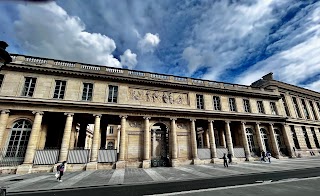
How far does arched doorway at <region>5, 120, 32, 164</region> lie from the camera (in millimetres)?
14234

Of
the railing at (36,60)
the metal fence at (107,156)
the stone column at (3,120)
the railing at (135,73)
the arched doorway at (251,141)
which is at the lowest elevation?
the metal fence at (107,156)

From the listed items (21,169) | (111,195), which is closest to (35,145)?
(21,169)

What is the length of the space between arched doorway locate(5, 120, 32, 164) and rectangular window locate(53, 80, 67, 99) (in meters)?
3.42

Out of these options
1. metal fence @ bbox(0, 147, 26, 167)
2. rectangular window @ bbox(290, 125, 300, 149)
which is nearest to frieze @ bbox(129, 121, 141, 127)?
metal fence @ bbox(0, 147, 26, 167)

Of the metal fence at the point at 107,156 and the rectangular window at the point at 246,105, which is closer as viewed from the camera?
the metal fence at the point at 107,156

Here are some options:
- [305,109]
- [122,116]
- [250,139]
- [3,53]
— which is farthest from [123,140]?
[305,109]

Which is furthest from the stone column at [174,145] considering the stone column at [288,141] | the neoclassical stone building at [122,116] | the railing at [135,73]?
the stone column at [288,141]

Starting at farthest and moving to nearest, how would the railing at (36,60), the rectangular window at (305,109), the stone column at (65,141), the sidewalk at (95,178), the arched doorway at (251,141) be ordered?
the rectangular window at (305,109)
the arched doorway at (251,141)
the railing at (36,60)
the stone column at (65,141)
the sidewalk at (95,178)

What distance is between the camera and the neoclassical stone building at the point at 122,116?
48.5ft

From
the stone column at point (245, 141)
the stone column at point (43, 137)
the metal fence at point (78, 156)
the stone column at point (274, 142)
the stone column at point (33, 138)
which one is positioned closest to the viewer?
the stone column at point (33, 138)

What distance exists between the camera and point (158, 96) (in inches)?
755

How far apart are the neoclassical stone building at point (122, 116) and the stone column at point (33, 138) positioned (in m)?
0.07

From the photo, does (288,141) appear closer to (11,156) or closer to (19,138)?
(19,138)

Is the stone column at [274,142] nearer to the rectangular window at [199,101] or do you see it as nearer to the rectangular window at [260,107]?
the rectangular window at [260,107]
